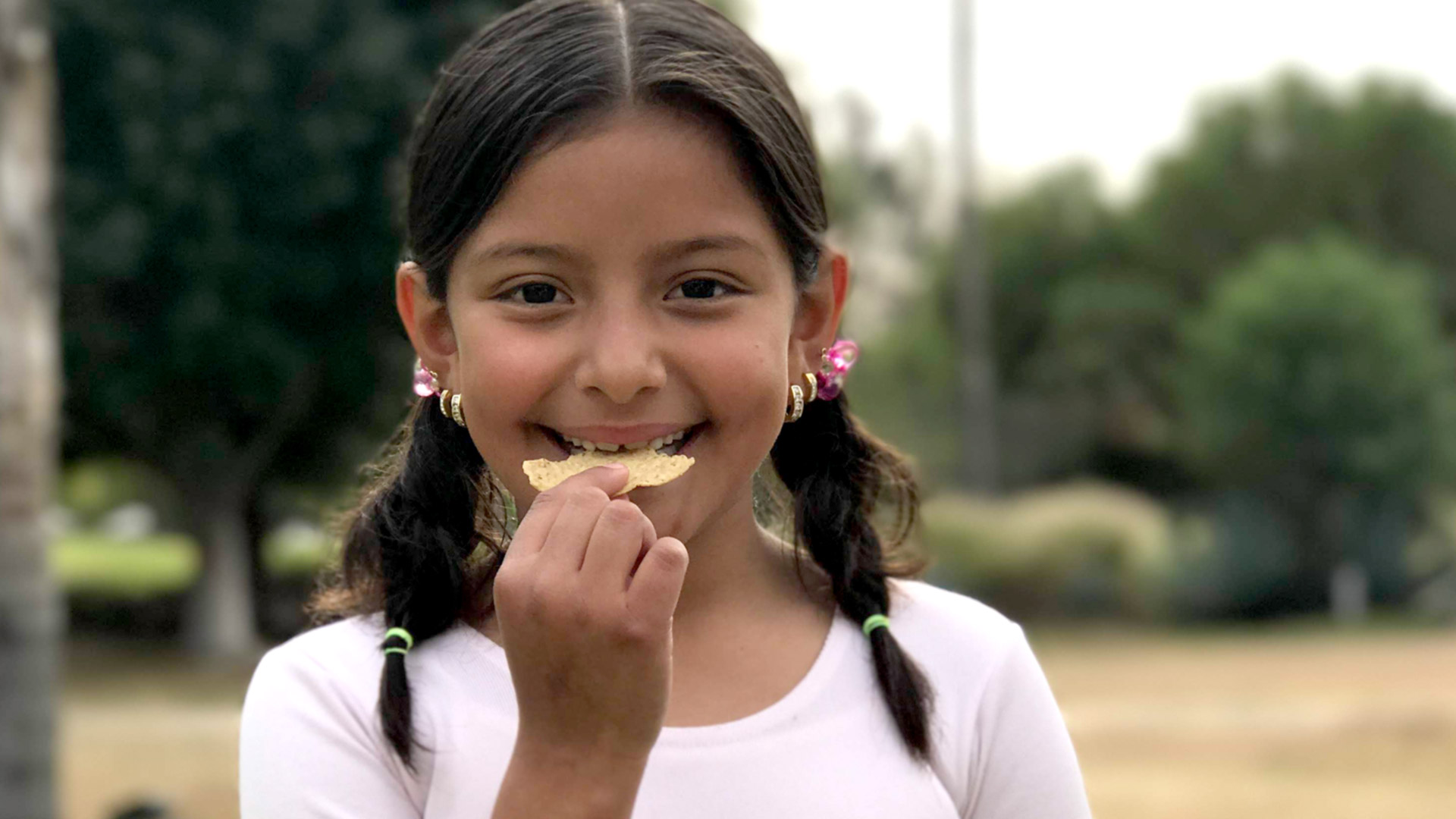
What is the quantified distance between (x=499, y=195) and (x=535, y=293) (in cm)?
11

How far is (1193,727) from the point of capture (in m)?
11.2

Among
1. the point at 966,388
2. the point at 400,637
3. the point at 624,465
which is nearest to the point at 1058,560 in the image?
the point at 966,388

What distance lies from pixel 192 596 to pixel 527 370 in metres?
18.2

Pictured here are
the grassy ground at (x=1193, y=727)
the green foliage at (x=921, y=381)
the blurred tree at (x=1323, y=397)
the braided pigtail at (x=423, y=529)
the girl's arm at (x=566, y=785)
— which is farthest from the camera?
the green foliage at (x=921, y=381)

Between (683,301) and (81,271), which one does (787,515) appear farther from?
(81,271)

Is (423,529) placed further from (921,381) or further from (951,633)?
(921,381)

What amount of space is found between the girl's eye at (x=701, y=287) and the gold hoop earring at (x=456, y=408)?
0.30m

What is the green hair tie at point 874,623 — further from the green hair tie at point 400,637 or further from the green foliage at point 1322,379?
the green foliage at point 1322,379

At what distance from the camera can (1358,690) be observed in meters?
12.8

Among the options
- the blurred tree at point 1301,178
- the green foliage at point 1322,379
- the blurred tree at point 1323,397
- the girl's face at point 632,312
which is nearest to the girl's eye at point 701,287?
the girl's face at point 632,312

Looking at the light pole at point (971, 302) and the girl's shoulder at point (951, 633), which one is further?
the light pole at point (971, 302)

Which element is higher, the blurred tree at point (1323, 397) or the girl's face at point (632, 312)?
the girl's face at point (632, 312)

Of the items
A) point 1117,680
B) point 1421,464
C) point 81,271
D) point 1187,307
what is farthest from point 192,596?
point 1187,307

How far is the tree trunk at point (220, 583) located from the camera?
1755cm
